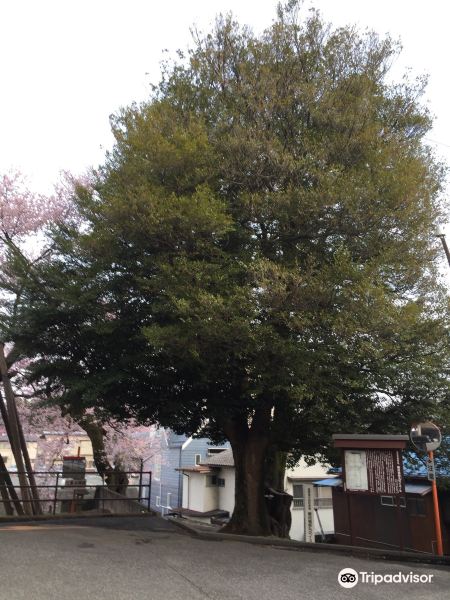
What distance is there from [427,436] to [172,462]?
30302 millimetres

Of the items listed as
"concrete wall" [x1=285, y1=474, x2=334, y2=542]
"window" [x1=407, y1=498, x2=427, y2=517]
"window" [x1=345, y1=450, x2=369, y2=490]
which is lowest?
"concrete wall" [x1=285, y1=474, x2=334, y2=542]

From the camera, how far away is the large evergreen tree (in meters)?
8.66

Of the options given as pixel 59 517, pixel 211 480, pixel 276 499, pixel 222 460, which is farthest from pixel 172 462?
pixel 59 517

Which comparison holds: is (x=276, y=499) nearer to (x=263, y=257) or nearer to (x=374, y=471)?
(x=374, y=471)

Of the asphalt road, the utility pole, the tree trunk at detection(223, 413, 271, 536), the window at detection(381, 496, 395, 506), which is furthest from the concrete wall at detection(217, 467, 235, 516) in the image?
the asphalt road

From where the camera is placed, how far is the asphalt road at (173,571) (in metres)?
5.29

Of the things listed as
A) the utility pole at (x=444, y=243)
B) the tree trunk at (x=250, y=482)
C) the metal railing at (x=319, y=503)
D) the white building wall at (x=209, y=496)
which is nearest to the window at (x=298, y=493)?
the metal railing at (x=319, y=503)

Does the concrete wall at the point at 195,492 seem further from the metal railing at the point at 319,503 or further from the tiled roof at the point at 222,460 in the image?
the metal railing at the point at 319,503

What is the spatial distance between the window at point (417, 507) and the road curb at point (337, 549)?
9.18m

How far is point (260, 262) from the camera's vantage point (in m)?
8.47

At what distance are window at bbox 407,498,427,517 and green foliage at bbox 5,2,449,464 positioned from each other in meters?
6.75

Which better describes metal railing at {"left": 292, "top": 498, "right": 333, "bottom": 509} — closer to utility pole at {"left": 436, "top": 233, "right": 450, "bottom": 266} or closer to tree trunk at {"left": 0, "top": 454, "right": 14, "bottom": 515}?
tree trunk at {"left": 0, "top": 454, "right": 14, "bottom": 515}

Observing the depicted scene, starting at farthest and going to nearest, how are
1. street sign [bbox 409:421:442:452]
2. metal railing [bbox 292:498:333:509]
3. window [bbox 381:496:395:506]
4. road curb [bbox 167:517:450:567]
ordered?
metal railing [bbox 292:498:333:509], window [bbox 381:496:395:506], street sign [bbox 409:421:442:452], road curb [bbox 167:517:450:567]

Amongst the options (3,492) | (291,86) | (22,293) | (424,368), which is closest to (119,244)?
(22,293)
